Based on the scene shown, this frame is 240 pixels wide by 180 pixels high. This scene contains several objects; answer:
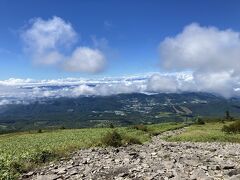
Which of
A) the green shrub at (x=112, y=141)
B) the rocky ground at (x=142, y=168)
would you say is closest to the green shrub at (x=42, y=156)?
the rocky ground at (x=142, y=168)

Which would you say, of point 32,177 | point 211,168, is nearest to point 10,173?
point 32,177

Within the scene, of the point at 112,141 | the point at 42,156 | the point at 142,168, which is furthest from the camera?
the point at 112,141

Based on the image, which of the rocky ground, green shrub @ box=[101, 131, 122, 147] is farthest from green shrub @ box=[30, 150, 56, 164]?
green shrub @ box=[101, 131, 122, 147]

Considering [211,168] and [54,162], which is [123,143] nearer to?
[54,162]

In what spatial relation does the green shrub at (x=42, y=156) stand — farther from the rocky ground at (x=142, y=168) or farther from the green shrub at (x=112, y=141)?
the green shrub at (x=112, y=141)

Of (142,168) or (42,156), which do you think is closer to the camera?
(142,168)

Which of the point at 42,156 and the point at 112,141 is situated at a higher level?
the point at 112,141

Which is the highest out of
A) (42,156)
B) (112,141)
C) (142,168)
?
(142,168)

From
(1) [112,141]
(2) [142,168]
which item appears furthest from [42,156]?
(2) [142,168]

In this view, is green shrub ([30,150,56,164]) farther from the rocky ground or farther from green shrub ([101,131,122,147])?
green shrub ([101,131,122,147])

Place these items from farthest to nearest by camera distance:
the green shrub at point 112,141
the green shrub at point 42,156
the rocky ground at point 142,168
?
1. the green shrub at point 112,141
2. the green shrub at point 42,156
3. the rocky ground at point 142,168

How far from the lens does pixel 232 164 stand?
30594 mm

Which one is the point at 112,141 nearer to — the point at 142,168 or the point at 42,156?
the point at 42,156

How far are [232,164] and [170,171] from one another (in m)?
5.62
